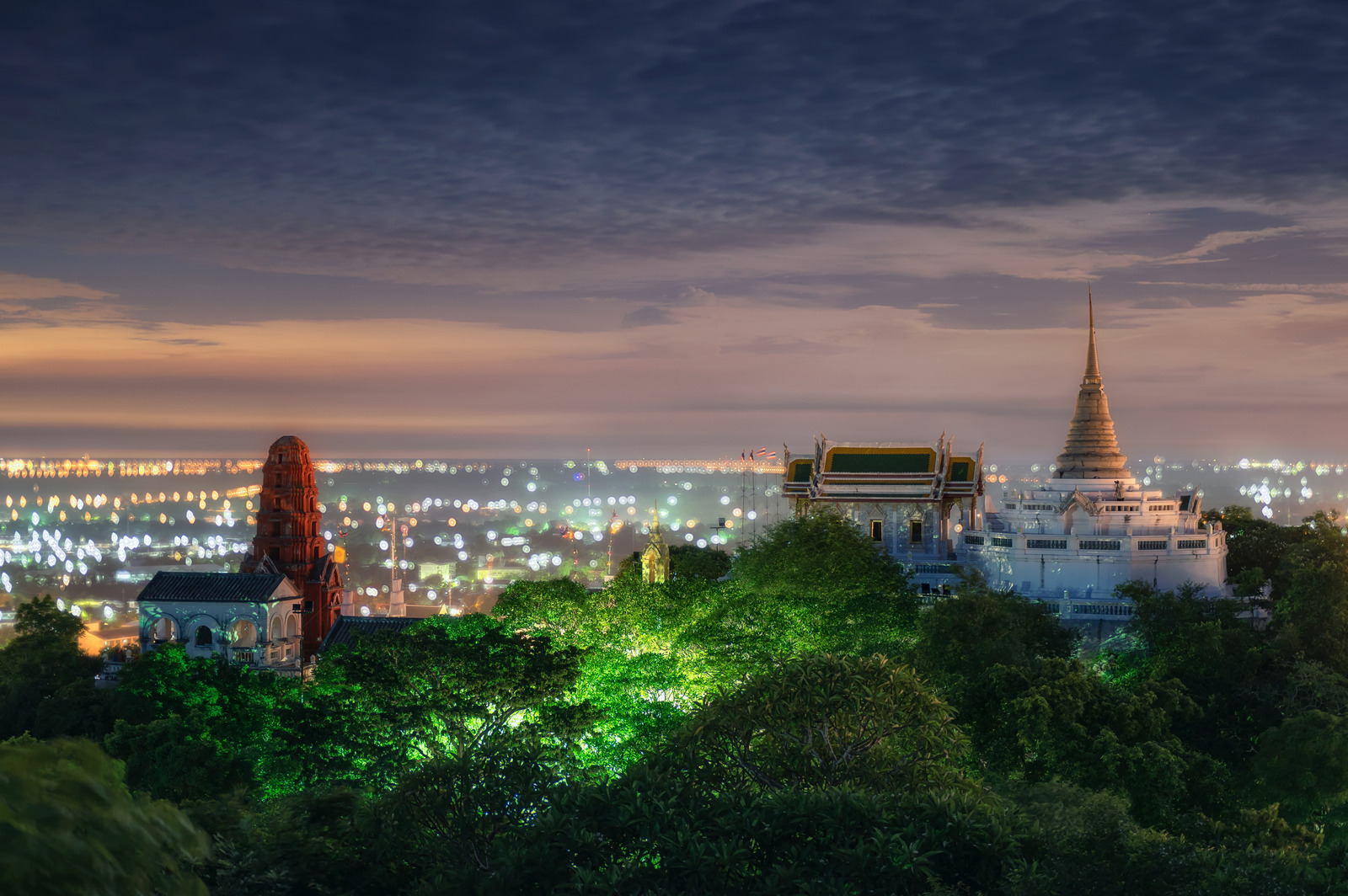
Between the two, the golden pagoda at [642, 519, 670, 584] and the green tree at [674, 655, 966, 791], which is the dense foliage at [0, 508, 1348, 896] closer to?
the green tree at [674, 655, 966, 791]

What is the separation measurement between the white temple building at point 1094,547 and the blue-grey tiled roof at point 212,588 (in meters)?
38.3

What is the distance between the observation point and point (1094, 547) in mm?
62062

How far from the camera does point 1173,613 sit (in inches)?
1984

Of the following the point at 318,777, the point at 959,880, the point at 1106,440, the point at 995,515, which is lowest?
the point at 318,777

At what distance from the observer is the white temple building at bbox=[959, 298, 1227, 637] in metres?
61.1

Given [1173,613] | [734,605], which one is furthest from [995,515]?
[734,605]

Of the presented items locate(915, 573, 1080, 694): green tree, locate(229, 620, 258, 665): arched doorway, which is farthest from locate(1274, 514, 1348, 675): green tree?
locate(229, 620, 258, 665): arched doorway

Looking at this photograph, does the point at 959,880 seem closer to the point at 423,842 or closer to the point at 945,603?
the point at 423,842

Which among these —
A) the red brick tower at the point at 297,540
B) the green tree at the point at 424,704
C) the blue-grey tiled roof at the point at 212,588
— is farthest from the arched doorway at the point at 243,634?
the green tree at the point at 424,704

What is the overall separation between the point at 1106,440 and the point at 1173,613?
26282 mm

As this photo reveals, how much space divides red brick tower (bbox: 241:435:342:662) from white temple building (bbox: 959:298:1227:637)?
3762 centimetres

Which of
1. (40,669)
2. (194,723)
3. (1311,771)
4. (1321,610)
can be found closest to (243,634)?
(40,669)

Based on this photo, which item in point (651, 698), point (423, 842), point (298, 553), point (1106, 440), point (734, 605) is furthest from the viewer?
point (1106, 440)

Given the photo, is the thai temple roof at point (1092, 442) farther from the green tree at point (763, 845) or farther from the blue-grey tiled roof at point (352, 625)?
the green tree at point (763, 845)
